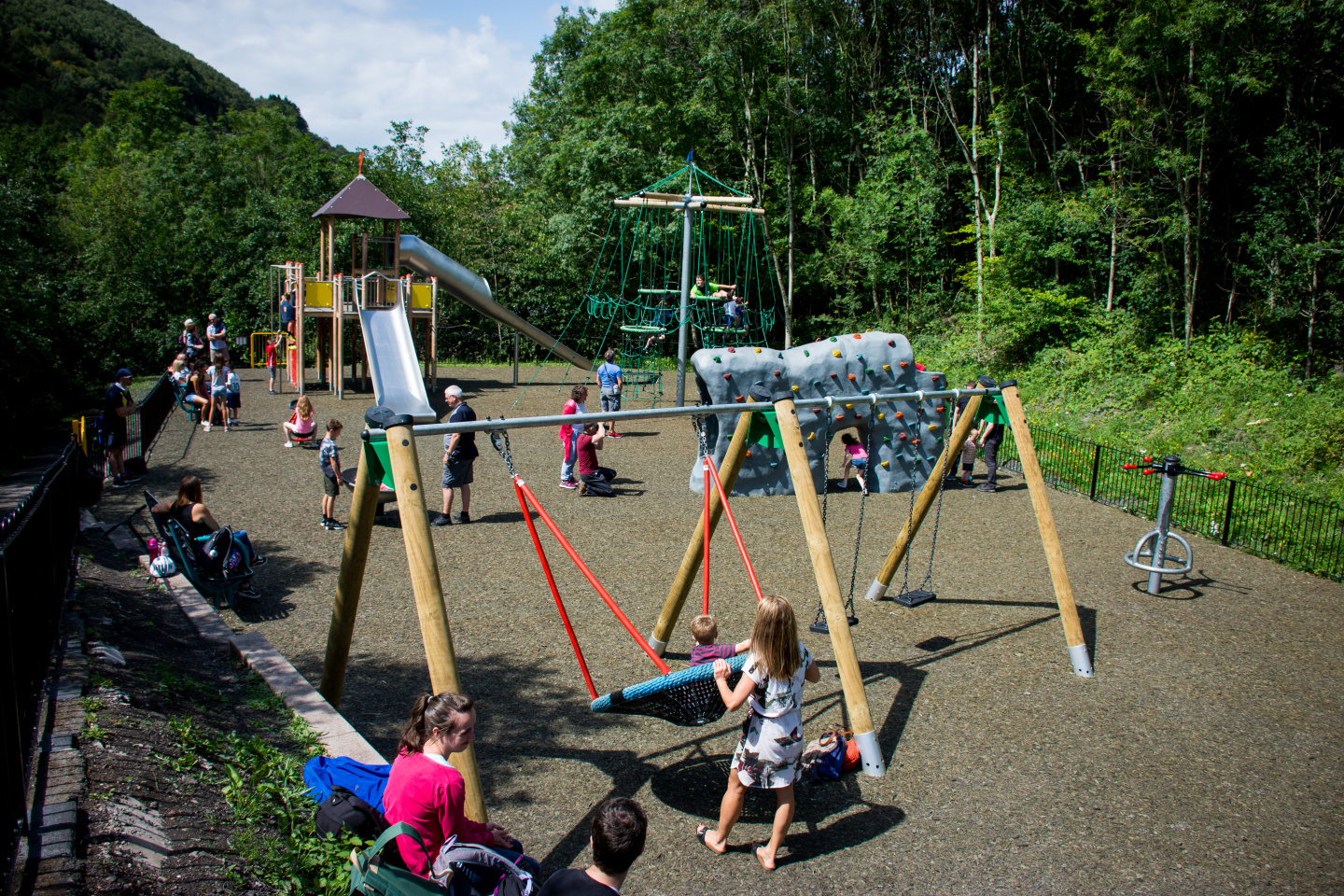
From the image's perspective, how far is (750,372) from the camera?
42.0 feet

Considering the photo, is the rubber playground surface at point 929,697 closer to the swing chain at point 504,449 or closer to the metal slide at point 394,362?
the swing chain at point 504,449

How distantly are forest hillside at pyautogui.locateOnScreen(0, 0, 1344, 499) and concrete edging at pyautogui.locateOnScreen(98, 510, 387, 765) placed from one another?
10.4 m

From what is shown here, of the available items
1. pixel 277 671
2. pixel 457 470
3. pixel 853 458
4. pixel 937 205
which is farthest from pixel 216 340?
pixel 937 205

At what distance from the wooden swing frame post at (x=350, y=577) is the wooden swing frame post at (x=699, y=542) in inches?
90.4

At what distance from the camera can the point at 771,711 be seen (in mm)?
4207

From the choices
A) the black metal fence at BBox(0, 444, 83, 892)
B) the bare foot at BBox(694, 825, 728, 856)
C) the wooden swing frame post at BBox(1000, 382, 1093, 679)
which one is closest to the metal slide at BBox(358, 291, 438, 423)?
the black metal fence at BBox(0, 444, 83, 892)

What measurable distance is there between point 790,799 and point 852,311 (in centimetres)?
2799

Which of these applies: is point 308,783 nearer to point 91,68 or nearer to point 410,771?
point 410,771

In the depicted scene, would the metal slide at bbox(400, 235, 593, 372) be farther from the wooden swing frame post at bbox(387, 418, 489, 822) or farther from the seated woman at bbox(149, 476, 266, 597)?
the wooden swing frame post at bbox(387, 418, 489, 822)

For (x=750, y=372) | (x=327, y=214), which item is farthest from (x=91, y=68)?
(x=750, y=372)

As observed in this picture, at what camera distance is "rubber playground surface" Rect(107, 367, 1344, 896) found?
4418mm

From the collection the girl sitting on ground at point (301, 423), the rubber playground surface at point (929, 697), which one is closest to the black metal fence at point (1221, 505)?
the rubber playground surface at point (929, 697)

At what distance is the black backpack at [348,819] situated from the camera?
12.1ft

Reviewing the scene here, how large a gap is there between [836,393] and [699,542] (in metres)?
7.28
